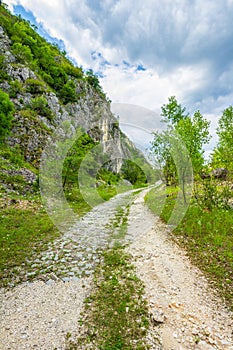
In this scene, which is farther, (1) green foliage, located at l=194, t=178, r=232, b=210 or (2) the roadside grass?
(1) green foliage, located at l=194, t=178, r=232, b=210

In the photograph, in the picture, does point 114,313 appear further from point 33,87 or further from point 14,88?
point 33,87

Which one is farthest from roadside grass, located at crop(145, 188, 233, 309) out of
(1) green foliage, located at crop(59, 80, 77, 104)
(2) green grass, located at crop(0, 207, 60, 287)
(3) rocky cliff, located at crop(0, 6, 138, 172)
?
(1) green foliage, located at crop(59, 80, 77, 104)

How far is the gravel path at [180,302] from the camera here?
4504mm

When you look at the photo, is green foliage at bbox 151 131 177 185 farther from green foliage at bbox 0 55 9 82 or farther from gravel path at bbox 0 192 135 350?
green foliage at bbox 0 55 9 82

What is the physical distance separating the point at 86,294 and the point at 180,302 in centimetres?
293

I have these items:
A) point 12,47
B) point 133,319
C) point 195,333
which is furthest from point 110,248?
point 12,47

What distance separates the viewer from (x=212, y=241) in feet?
31.7

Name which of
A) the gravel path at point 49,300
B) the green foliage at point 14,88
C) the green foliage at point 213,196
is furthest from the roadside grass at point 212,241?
the green foliage at point 14,88

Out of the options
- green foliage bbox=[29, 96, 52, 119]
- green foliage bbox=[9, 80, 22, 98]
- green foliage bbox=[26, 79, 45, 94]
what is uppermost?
green foliage bbox=[26, 79, 45, 94]

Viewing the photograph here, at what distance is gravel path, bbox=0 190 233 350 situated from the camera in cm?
447

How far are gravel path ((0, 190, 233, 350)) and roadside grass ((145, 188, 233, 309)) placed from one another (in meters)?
0.50

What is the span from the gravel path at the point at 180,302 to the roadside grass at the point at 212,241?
1.51 feet

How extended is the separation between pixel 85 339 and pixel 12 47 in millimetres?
55147

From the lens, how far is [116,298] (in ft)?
19.3
